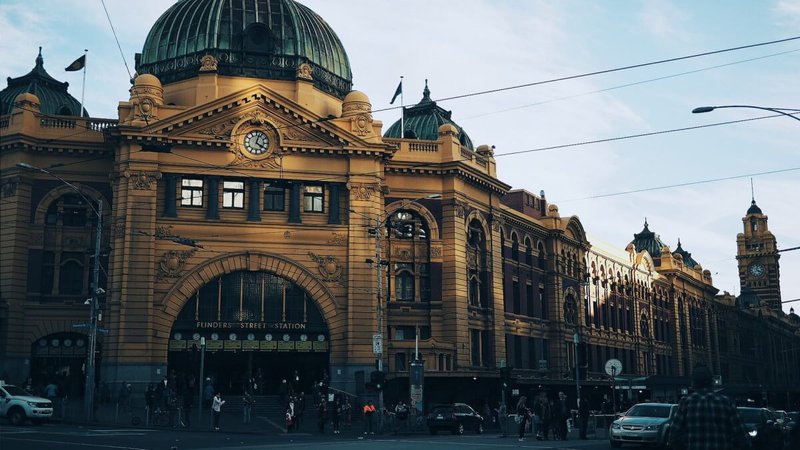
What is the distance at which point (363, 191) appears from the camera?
57656 millimetres

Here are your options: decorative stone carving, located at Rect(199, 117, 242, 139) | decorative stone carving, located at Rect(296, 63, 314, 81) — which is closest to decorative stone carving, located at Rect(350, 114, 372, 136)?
decorative stone carving, located at Rect(296, 63, 314, 81)

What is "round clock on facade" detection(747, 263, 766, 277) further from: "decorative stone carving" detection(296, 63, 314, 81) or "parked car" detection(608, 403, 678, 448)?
"parked car" detection(608, 403, 678, 448)

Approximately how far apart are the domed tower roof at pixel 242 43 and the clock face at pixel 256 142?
6690 mm

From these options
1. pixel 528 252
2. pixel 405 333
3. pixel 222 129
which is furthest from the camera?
pixel 528 252

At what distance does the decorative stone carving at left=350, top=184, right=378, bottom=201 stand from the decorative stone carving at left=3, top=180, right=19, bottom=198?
1969cm

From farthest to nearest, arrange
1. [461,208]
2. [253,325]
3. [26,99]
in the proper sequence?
[461,208] → [26,99] → [253,325]

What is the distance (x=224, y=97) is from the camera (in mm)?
55188

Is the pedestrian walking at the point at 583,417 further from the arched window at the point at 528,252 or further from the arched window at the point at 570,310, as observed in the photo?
the arched window at the point at 570,310

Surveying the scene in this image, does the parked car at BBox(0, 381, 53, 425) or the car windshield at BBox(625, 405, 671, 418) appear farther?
the parked car at BBox(0, 381, 53, 425)

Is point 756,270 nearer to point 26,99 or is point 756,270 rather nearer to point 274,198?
point 274,198

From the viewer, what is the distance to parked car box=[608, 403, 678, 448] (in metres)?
30.0

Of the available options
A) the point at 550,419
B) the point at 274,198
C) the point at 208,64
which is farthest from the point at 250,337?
the point at 550,419

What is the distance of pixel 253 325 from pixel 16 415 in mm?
18274

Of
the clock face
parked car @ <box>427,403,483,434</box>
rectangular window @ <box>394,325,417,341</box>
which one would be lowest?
parked car @ <box>427,403,483,434</box>
